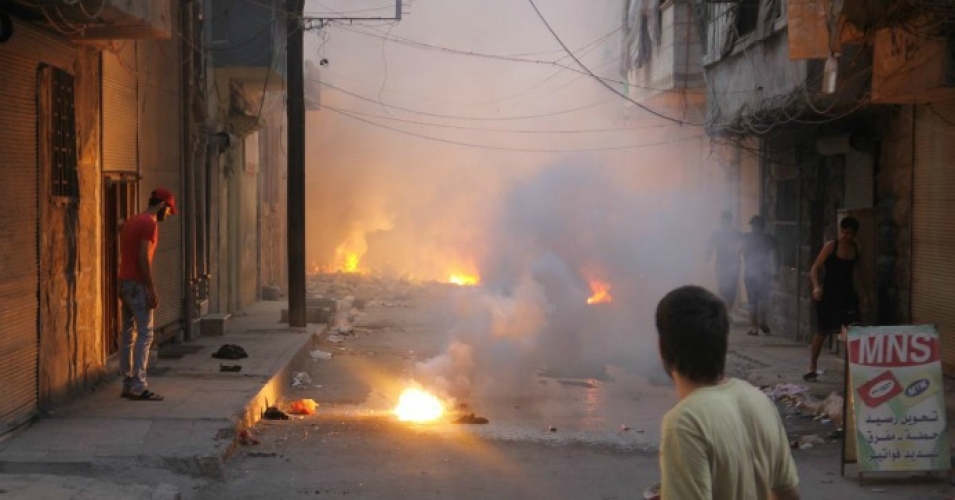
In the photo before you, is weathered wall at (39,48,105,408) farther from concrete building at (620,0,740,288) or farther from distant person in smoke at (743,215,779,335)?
concrete building at (620,0,740,288)

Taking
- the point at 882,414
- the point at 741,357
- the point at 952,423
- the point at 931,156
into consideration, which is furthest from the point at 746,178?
the point at 882,414

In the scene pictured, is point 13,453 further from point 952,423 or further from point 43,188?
point 952,423

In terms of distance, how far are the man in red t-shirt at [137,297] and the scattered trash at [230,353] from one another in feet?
9.59

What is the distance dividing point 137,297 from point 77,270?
1.99ft

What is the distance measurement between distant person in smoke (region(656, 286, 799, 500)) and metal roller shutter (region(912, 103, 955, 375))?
8.94 metres

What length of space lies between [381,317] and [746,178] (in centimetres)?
748

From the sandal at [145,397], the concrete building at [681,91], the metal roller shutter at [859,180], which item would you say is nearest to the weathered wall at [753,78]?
the concrete building at [681,91]

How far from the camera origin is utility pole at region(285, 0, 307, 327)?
50.0 feet

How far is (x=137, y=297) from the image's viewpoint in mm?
8969

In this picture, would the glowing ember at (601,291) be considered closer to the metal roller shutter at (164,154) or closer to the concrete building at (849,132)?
the concrete building at (849,132)

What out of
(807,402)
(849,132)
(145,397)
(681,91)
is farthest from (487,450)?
(681,91)

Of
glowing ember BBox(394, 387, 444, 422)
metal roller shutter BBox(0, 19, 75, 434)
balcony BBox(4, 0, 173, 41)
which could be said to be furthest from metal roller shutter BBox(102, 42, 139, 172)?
glowing ember BBox(394, 387, 444, 422)

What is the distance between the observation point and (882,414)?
7.07 metres

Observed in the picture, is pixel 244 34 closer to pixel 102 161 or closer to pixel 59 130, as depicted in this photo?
pixel 102 161
